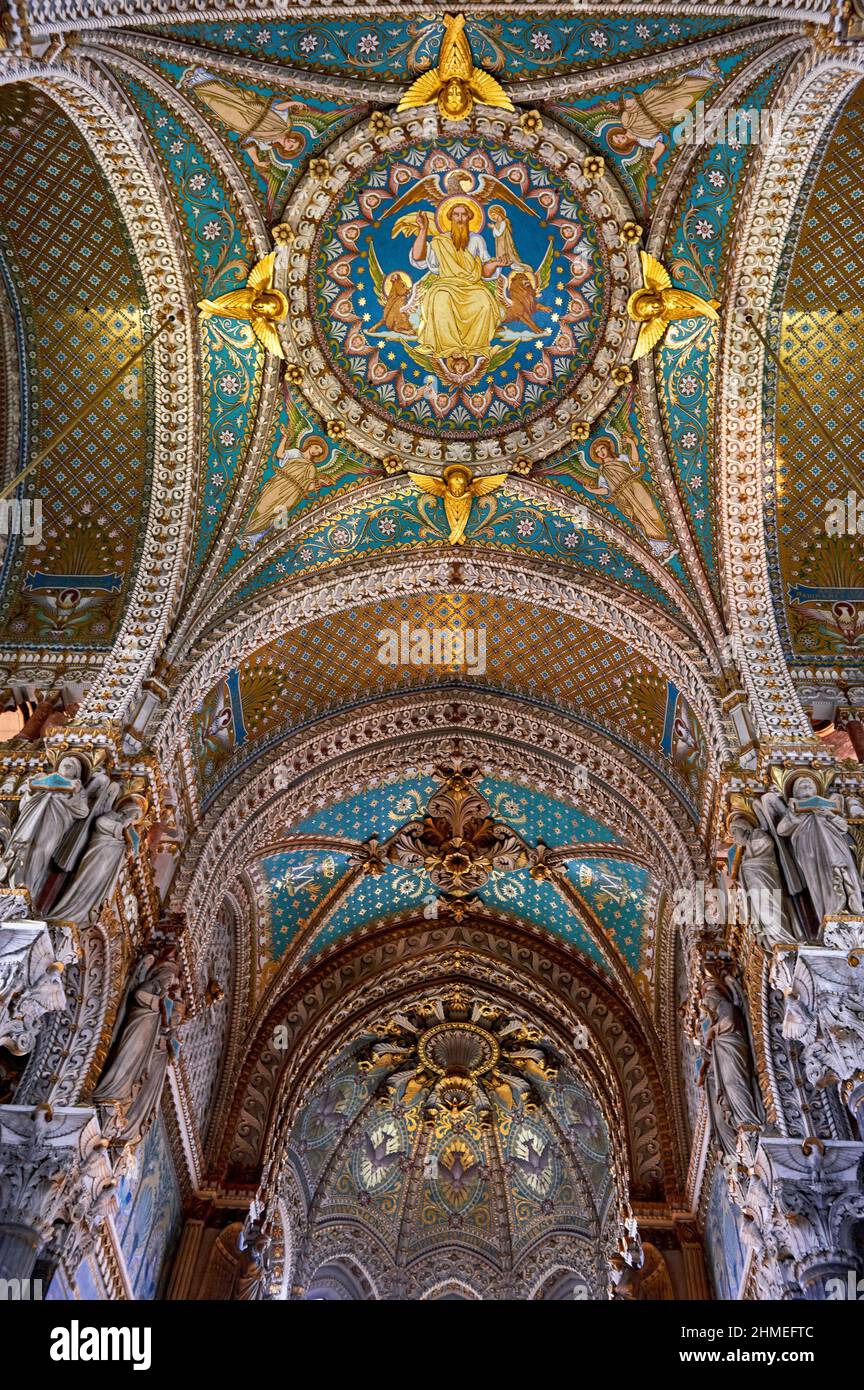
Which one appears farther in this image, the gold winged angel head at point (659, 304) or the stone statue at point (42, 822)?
the gold winged angel head at point (659, 304)

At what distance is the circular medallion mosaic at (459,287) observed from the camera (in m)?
12.0

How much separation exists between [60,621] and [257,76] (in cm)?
553

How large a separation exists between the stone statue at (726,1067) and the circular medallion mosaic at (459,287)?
6.61 meters

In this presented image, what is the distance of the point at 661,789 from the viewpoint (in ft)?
41.7

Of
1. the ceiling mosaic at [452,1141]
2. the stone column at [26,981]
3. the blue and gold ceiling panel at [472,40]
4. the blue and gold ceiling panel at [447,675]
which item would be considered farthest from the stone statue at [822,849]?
the ceiling mosaic at [452,1141]

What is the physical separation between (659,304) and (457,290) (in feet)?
7.10

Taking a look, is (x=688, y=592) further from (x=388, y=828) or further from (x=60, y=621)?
(x=60, y=621)

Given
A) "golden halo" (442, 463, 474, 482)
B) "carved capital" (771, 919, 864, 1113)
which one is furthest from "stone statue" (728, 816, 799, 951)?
"golden halo" (442, 463, 474, 482)

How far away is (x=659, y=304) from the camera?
470 inches

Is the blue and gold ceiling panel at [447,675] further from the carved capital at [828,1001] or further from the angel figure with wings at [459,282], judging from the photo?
the carved capital at [828,1001]

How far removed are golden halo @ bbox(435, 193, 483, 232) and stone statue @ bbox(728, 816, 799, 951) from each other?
22.0ft

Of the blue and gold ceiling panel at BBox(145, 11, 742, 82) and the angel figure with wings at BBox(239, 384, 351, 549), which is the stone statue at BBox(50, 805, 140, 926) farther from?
the blue and gold ceiling panel at BBox(145, 11, 742, 82)

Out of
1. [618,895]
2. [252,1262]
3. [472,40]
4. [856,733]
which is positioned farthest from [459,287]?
[252,1262]

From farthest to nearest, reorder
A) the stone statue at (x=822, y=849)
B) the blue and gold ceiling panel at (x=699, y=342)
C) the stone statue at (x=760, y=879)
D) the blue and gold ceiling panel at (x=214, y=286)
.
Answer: the blue and gold ceiling panel at (x=699, y=342)
the blue and gold ceiling panel at (x=214, y=286)
the stone statue at (x=760, y=879)
the stone statue at (x=822, y=849)
